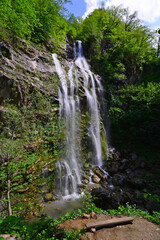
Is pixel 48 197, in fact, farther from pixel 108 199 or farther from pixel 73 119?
pixel 73 119

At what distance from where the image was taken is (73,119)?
862 cm

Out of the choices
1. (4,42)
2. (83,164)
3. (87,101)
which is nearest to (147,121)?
(87,101)

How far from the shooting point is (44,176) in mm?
6188

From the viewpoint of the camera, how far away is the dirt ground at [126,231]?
10.0ft

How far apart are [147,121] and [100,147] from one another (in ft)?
14.7

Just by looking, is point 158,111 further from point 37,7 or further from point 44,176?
point 37,7

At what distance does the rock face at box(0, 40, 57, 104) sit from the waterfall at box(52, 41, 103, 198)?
86 centimetres

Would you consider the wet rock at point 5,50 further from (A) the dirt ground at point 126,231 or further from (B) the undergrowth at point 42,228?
(A) the dirt ground at point 126,231

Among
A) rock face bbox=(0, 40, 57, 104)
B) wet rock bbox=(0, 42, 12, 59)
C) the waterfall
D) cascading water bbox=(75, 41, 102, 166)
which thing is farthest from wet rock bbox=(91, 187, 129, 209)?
wet rock bbox=(0, 42, 12, 59)

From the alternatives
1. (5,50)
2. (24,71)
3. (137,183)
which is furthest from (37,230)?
(5,50)

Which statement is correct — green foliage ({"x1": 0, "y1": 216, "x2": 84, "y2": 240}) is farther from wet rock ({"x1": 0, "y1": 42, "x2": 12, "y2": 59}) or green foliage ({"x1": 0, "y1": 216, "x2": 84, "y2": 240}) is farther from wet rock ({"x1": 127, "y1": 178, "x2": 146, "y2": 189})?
wet rock ({"x1": 0, "y1": 42, "x2": 12, "y2": 59})

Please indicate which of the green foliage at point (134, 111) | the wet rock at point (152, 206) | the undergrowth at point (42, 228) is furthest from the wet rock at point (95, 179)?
the green foliage at point (134, 111)

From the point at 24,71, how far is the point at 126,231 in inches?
316

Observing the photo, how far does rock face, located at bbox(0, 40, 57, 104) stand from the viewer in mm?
5805
